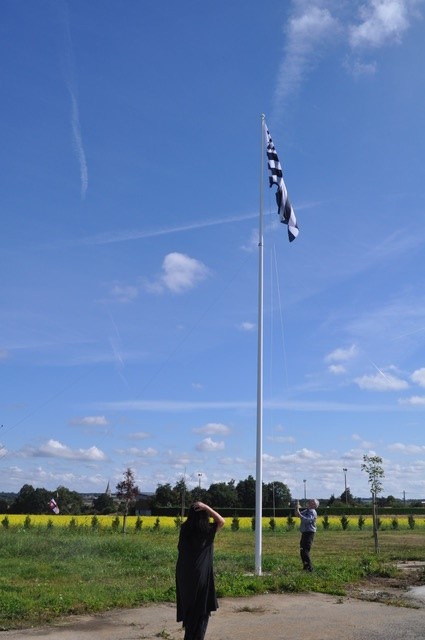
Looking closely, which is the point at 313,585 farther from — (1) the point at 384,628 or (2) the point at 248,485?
(2) the point at 248,485

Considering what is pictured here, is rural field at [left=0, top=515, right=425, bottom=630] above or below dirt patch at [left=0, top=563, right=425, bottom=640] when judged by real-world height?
above

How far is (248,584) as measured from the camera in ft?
39.1

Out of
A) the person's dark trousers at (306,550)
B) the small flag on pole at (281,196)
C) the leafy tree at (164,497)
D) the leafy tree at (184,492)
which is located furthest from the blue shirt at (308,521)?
the leafy tree at (164,497)

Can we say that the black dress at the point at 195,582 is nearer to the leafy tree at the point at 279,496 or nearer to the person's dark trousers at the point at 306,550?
the person's dark trousers at the point at 306,550

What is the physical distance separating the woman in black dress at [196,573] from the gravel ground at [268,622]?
5.03ft

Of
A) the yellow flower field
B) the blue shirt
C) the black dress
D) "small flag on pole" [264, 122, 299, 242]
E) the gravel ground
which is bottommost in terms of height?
the gravel ground

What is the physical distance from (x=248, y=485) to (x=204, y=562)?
73315mm

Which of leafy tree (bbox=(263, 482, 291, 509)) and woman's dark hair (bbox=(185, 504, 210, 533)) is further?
leafy tree (bbox=(263, 482, 291, 509))

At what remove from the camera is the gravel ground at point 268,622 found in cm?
848

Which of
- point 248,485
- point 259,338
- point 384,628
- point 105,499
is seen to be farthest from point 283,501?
point 384,628

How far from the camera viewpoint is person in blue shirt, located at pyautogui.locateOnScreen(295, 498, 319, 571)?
14766 mm

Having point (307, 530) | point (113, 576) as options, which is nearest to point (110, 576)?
point (113, 576)

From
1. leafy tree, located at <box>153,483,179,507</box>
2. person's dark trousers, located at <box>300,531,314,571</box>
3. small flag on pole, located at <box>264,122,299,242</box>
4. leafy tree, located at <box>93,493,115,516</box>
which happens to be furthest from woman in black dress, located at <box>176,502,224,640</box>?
leafy tree, located at <box>93,493,115,516</box>

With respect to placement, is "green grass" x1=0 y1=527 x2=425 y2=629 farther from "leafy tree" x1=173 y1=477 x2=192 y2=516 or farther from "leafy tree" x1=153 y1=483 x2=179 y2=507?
"leafy tree" x1=153 y1=483 x2=179 y2=507
